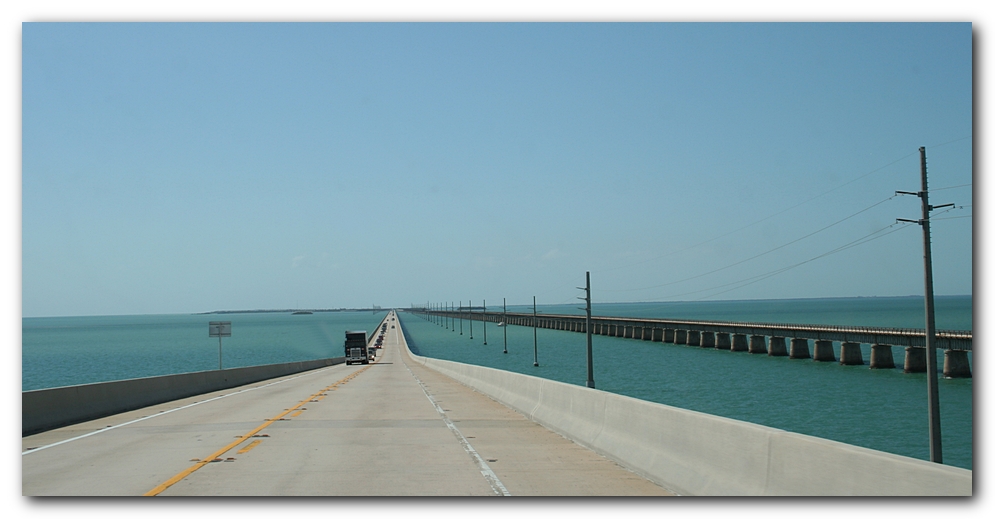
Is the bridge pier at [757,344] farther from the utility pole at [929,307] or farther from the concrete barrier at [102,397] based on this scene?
the utility pole at [929,307]

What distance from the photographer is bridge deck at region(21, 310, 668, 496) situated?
32.9 feet

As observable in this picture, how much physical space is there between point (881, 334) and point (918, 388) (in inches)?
685

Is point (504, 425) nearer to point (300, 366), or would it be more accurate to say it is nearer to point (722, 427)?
point (722, 427)

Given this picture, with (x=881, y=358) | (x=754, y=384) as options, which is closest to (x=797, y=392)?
(x=754, y=384)

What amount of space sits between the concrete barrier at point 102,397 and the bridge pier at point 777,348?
291 feet

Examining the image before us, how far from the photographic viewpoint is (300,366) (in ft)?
194

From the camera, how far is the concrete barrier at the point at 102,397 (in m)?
17.7

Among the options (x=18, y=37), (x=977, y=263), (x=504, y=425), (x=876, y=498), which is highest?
(x=18, y=37)

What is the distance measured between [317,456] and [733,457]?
6.90 m

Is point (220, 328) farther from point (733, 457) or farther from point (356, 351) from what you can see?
point (356, 351)

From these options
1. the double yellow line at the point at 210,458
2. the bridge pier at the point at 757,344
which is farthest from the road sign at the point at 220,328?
the bridge pier at the point at 757,344

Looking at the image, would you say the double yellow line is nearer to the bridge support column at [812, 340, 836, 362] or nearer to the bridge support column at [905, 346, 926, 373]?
the bridge support column at [905, 346, 926, 373]

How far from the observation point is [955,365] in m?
71.9

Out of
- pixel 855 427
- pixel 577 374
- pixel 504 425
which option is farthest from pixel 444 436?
pixel 577 374
